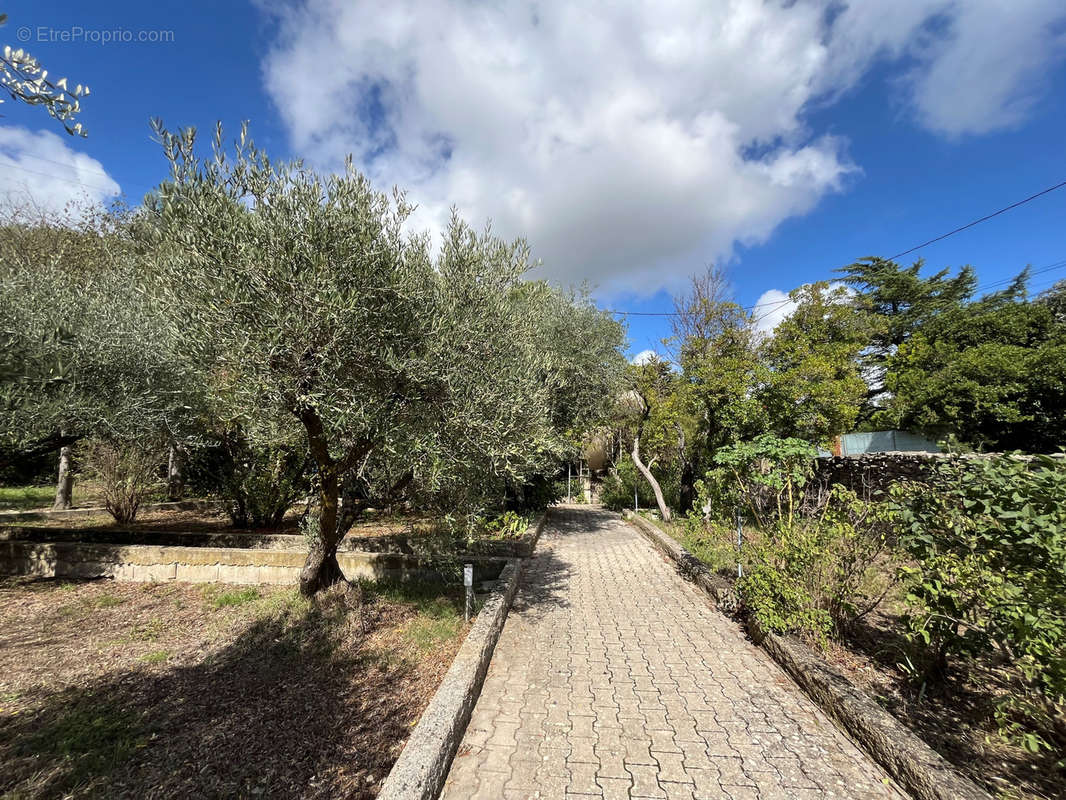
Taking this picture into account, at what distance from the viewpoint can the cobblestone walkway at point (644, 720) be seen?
2.70 metres

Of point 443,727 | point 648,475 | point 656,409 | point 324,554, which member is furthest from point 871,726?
point 648,475

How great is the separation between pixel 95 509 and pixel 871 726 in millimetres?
16066

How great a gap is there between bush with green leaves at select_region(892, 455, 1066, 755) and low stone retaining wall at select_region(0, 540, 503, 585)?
5258 mm

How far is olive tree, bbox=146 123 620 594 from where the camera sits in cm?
365

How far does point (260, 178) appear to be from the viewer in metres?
3.95

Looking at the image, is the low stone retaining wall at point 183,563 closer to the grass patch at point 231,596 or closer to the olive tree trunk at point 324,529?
the grass patch at point 231,596

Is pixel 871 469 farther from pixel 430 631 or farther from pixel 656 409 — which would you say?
pixel 430 631

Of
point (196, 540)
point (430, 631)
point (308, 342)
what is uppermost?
point (308, 342)

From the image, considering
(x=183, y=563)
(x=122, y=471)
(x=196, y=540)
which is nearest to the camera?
(x=183, y=563)

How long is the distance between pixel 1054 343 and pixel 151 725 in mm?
24064

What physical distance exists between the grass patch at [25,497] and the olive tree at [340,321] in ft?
46.4

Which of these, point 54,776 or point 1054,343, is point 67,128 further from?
point 1054,343

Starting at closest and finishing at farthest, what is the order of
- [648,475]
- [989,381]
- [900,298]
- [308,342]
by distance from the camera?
[308,342], [648,475], [989,381], [900,298]

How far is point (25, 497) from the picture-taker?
14.8 metres
